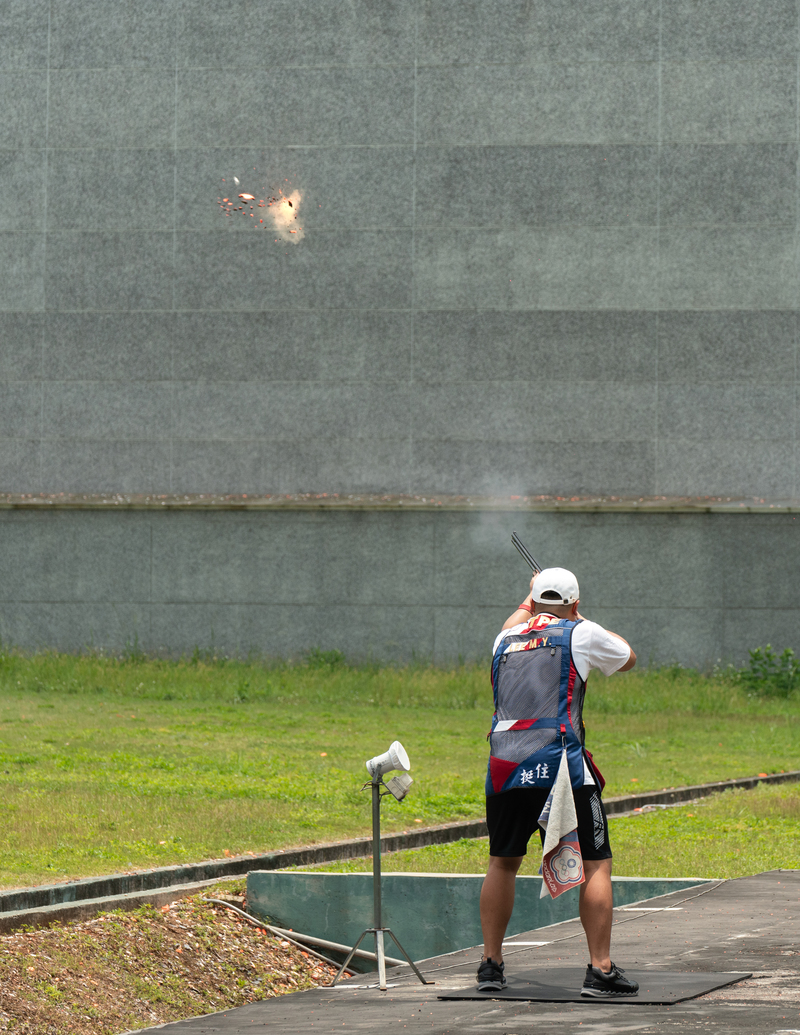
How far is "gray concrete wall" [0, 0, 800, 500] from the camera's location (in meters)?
26.4

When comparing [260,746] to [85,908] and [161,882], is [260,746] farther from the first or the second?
[85,908]

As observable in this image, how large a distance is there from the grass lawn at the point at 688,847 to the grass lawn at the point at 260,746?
623mm

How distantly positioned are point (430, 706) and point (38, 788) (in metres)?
10.9

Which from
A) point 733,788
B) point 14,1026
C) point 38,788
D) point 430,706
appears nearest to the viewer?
point 14,1026

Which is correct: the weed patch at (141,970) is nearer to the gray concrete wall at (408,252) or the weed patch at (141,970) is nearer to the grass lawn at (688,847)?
the grass lawn at (688,847)

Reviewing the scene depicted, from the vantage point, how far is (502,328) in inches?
1051

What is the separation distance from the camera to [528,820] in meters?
6.55

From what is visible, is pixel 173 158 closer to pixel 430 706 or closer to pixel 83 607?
pixel 83 607

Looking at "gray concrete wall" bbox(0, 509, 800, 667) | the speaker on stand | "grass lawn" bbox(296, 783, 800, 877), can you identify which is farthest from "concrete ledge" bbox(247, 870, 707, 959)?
"gray concrete wall" bbox(0, 509, 800, 667)

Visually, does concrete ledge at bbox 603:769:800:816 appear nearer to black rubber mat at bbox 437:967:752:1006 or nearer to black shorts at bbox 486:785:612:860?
black rubber mat at bbox 437:967:752:1006

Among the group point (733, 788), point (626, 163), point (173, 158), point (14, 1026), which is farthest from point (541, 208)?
point (14, 1026)

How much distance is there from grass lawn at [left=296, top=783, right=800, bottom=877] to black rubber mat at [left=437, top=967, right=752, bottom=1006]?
2647 mm

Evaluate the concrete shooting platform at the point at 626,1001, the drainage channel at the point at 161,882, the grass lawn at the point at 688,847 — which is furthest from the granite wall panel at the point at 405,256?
the concrete shooting platform at the point at 626,1001

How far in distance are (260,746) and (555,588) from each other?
11.0m
